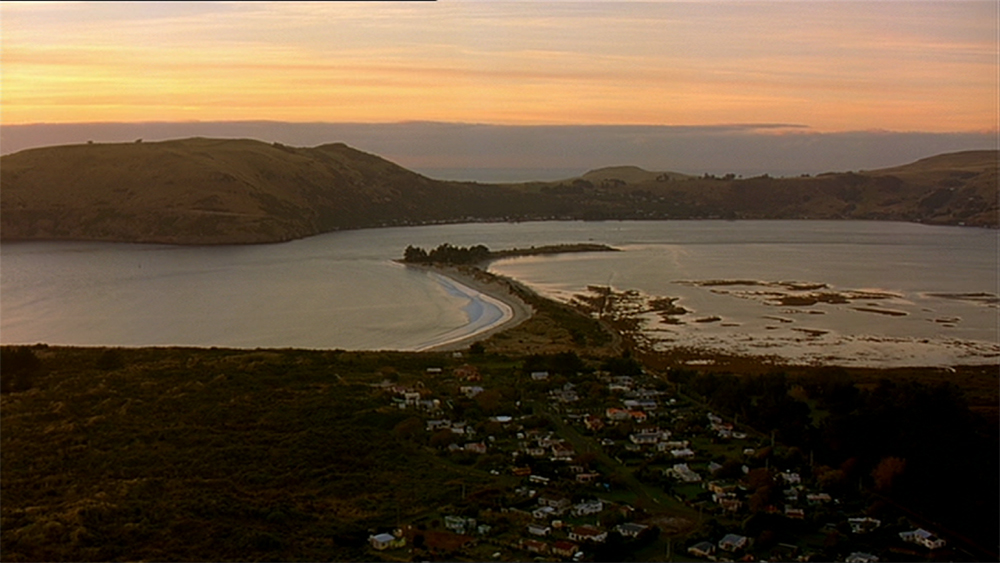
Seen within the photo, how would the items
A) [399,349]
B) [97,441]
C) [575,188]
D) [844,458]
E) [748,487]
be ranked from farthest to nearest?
[575,188] < [399,349] < [97,441] < [844,458] < [748,487]

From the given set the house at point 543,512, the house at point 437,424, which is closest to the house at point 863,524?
the house at point 543,512

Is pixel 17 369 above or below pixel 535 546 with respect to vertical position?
above

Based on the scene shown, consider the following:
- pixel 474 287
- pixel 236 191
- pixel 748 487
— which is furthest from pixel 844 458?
pixel 236 191

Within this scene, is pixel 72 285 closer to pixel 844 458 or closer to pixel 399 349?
pixel 399 349

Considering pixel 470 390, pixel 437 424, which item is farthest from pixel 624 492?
pixel 470 390

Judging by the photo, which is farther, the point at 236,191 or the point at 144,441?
the point at 236,191

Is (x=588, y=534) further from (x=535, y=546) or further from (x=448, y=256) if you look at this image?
(x=448, y=256)
